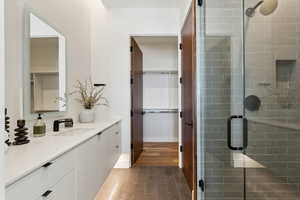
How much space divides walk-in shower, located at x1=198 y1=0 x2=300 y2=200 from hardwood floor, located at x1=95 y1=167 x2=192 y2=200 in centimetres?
59

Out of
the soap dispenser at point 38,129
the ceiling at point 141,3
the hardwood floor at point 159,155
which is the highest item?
the ceiling at point 141,3

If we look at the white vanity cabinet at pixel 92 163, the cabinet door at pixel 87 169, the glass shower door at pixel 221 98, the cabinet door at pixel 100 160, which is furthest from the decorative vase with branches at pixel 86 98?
the glass shower door at pixel 221 98

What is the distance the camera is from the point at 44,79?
2238 millimetres

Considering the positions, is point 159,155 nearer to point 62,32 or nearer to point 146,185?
point 146,185

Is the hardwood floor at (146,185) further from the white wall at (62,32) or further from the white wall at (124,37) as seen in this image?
the white wall at (62,32)

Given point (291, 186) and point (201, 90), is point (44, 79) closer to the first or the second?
point (201, 90)

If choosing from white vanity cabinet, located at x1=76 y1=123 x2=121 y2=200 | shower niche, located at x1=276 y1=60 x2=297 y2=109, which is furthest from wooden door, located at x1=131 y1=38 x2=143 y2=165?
shower niche, located at x1=276 y1=60 x2=297 y2=109

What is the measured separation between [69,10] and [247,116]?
246 centimetres

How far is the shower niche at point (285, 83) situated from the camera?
2244 mm

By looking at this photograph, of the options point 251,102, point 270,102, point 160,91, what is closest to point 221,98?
point 251,102

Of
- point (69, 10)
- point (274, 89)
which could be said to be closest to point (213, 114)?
point (274, 89)

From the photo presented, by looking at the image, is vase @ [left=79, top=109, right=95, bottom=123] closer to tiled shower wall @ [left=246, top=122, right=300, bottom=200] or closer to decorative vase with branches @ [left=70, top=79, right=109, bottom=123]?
decorative vase with branches @ [left=70, top=79, right=109, bottom=123]

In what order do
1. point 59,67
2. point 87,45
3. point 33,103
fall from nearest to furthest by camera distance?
point 33,103 → point 59,67 → point 87,45

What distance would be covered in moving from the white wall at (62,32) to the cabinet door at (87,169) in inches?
22.5
